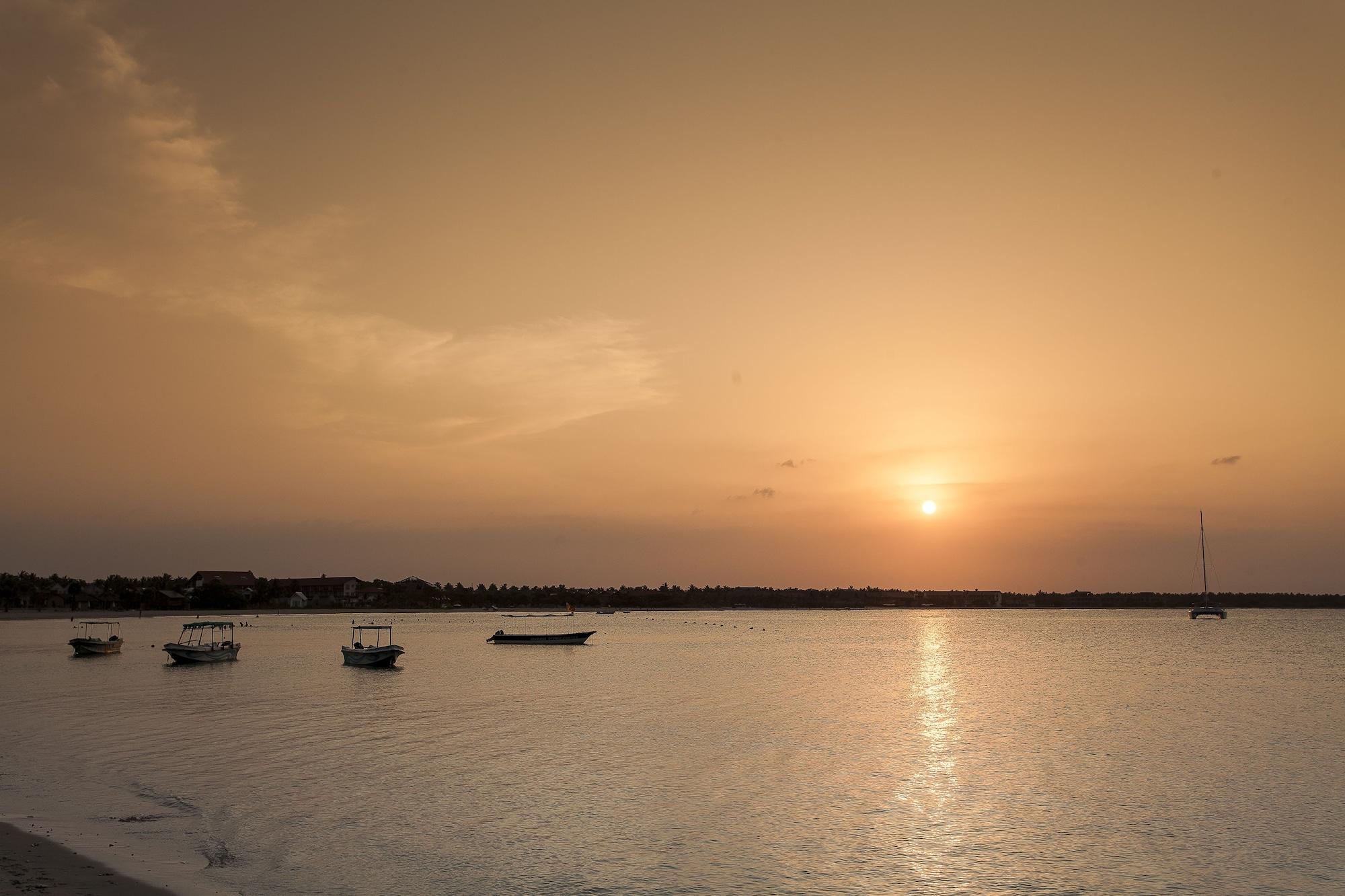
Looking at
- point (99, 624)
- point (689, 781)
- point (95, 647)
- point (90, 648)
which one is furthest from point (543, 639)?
point (99, 624)

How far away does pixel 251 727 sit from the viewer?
44812 millimetres

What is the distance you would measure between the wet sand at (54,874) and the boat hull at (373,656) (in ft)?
190

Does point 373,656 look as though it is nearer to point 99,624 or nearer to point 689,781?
point 689,781

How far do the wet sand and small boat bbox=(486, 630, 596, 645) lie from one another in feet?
306

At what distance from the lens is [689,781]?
32.5 m

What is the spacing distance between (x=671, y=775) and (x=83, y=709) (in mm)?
35678

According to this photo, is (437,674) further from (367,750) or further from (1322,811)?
(1322,811)

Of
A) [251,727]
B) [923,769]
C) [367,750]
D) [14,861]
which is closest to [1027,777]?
[923,769]

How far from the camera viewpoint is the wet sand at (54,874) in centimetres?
1809

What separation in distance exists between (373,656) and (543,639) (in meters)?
39.7

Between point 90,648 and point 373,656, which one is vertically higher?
point 373,656

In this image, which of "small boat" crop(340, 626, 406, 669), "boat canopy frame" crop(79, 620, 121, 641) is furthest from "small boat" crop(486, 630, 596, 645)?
"boat canopy frame" crop(79, 620, 121, 641)

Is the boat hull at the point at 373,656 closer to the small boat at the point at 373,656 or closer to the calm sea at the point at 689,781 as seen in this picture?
the small boat at the point at 373,656

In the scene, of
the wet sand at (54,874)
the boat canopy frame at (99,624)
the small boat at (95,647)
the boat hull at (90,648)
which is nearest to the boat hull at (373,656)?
the small boat at (95,647)
